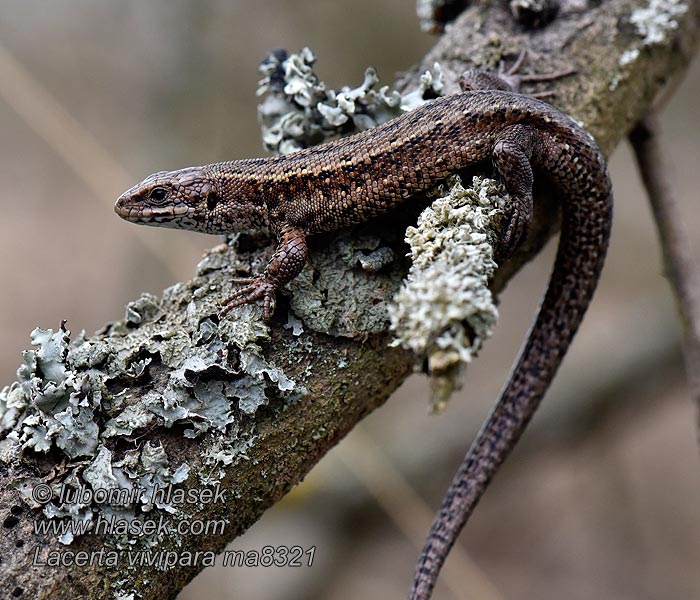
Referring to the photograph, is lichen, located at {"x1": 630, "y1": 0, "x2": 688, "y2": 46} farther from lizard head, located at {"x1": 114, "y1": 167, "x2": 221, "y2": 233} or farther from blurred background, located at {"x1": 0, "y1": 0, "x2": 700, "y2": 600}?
blurred background, located at {"x1": 0, "y1": 0, "x2": 700, "y2": 600}

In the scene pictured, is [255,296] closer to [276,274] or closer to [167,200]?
[276,274]

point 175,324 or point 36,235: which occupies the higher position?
point 36,235

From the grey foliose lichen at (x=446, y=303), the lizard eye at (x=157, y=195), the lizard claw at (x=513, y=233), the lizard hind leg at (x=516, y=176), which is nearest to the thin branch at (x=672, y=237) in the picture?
the lizard hind leg at (x=516, y=176)

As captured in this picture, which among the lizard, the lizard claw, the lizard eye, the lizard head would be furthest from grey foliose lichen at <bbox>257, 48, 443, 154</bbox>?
the lizard claw

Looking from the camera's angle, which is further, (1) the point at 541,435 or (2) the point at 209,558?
(1) the point at 541,435

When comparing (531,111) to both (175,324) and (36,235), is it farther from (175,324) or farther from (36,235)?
(36,235)

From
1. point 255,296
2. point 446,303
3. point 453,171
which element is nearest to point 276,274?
point 255,296

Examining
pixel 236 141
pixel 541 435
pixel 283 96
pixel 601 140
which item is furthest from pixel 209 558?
pixel 236 141
